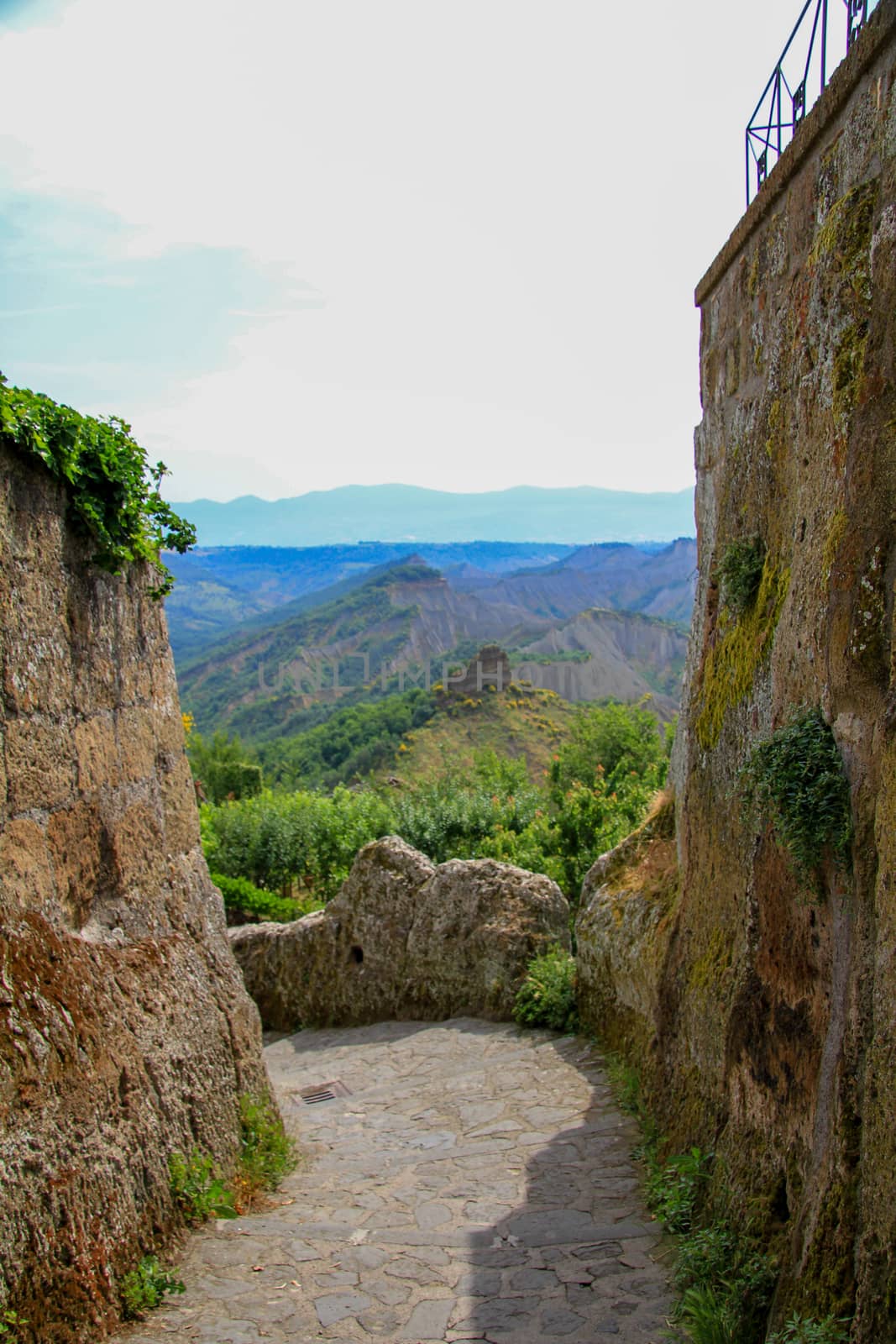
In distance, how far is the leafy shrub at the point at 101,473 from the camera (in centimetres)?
456

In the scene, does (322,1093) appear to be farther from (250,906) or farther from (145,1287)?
(250,906)

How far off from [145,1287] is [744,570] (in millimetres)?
4700

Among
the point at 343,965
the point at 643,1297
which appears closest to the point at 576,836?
the point at 343,965

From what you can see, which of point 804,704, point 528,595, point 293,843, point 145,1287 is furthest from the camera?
point 528,595

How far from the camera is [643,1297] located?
14.7 feet

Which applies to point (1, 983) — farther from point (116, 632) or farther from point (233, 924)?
point (233, 924)

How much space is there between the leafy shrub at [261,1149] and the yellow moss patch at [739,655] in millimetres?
3795

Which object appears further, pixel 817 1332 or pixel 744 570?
pixel 744 570

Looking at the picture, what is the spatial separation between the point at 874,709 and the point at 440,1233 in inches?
156

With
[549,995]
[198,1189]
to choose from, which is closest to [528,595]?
[549,995]

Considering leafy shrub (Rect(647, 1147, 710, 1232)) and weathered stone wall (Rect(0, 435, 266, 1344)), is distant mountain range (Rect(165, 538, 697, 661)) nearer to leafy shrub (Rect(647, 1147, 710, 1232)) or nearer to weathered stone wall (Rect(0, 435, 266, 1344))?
weathered stone wall (Rect(0, 435, 266, 1344))

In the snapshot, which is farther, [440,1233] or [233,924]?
[233,924]

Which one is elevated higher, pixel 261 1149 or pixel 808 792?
pixel 808 792

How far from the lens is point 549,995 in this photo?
908cm
